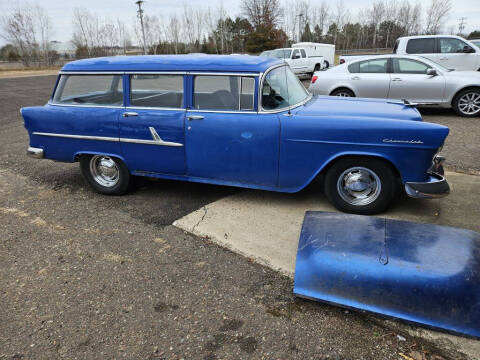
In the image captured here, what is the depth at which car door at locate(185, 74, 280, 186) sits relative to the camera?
4.03 meters

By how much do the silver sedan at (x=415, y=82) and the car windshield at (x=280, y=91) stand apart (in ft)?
16.6

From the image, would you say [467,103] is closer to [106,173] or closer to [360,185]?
[360,185]

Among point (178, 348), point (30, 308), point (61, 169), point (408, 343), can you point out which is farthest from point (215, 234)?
point (61, 169)

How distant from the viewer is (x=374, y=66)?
9.08m

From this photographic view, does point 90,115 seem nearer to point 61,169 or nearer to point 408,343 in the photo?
point 61,169

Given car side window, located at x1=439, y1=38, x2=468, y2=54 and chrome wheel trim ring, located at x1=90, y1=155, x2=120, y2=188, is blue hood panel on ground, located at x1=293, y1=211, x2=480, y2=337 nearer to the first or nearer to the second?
chrome wheel trim ring, located at x1=90, y1=155, x2=120, y2=188

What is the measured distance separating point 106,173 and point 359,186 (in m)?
3.38

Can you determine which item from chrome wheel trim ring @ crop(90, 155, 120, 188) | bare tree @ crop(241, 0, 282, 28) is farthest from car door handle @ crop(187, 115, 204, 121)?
bare tree @ crop(241, 0, 282, 28)

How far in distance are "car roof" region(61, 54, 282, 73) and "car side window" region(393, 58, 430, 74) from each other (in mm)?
5583

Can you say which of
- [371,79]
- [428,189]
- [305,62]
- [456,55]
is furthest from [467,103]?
[305,62]

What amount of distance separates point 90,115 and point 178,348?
10.9 feet

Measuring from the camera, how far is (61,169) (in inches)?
242

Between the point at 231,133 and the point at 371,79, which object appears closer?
the point at 231,133

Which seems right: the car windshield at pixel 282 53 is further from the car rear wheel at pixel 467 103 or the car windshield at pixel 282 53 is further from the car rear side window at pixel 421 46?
the car rear wheel at pixel 467 103
